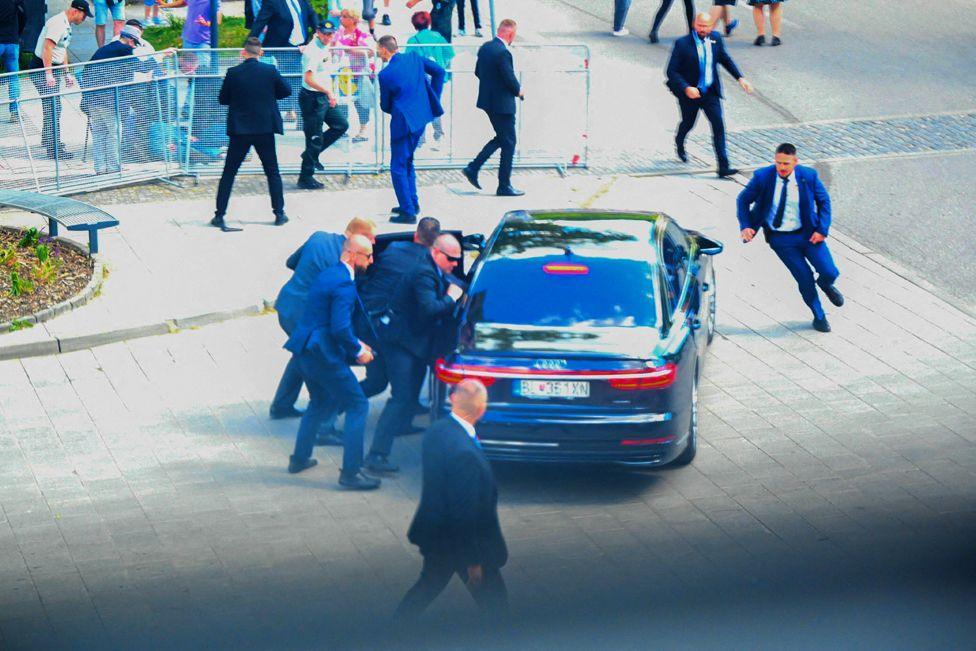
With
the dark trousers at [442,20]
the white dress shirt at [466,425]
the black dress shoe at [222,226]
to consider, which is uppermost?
the dark trousers at [442,20]

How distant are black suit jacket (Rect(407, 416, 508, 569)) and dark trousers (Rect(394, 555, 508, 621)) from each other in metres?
0.04

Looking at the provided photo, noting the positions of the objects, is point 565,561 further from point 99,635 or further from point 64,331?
point 64,331

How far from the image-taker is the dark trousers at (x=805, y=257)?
1124 cm

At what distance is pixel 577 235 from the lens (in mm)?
9047

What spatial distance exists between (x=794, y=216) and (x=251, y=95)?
17.4ft

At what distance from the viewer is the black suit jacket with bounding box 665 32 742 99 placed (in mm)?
15375

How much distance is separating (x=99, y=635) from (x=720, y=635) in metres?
3.30

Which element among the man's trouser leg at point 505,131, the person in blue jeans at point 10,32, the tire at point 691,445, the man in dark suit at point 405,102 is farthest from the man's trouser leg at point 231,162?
the tire at point 691,445

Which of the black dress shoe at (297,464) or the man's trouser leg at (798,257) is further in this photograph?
Answer: the man's trouser leg at (798,257)

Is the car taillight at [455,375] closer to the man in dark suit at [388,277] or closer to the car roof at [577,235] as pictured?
the man in dark suit at [388,277]

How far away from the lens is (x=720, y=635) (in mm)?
2898

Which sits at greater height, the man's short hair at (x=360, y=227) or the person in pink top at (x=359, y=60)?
the person in pink top at (x=359, y=60)

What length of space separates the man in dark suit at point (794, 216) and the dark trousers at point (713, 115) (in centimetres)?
421

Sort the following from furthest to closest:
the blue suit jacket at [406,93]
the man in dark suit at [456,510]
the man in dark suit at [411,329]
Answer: the blue suit jacket at [406,93]
the man in dark suit at [411,329]
the man in dark suit at [456,510]
